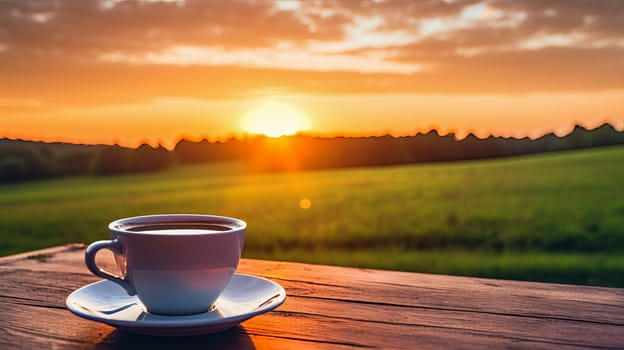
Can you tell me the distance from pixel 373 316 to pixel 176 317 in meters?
0.37

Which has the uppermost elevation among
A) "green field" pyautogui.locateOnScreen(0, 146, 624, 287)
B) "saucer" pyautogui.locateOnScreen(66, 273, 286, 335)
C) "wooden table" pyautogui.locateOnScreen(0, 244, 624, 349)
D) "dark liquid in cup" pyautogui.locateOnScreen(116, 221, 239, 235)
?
"dark liquid in cup" pyautogui.locateOnScreen(116, 221, 239, 235)

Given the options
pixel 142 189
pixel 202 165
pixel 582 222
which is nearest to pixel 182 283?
pixel 582 222

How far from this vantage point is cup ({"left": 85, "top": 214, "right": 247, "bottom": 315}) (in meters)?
0.98

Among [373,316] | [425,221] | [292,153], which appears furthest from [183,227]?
[292,153]

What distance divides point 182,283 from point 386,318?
0.39 metres

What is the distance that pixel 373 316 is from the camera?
1.14m

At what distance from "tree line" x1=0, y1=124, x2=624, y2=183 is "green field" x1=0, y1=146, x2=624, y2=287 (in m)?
5.34

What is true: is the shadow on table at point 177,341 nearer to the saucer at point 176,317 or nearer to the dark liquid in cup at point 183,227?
Answer: the saucer at point 176,317

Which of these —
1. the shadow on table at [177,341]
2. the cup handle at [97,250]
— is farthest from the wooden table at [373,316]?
the cup handle at [97,250]

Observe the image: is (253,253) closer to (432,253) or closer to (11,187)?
(432,253)

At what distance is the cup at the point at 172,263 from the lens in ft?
3.21

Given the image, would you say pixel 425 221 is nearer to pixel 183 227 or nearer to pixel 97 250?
pixel 183 227

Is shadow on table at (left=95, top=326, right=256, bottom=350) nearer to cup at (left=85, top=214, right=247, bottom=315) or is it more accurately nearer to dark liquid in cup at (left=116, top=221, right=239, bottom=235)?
cup at (left=85, top=214, right=247, bottom=315)

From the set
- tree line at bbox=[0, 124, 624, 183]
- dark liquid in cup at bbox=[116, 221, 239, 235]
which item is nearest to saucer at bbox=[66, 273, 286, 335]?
dark liquid in cup at bbox=[116, 221, 239, 235]
